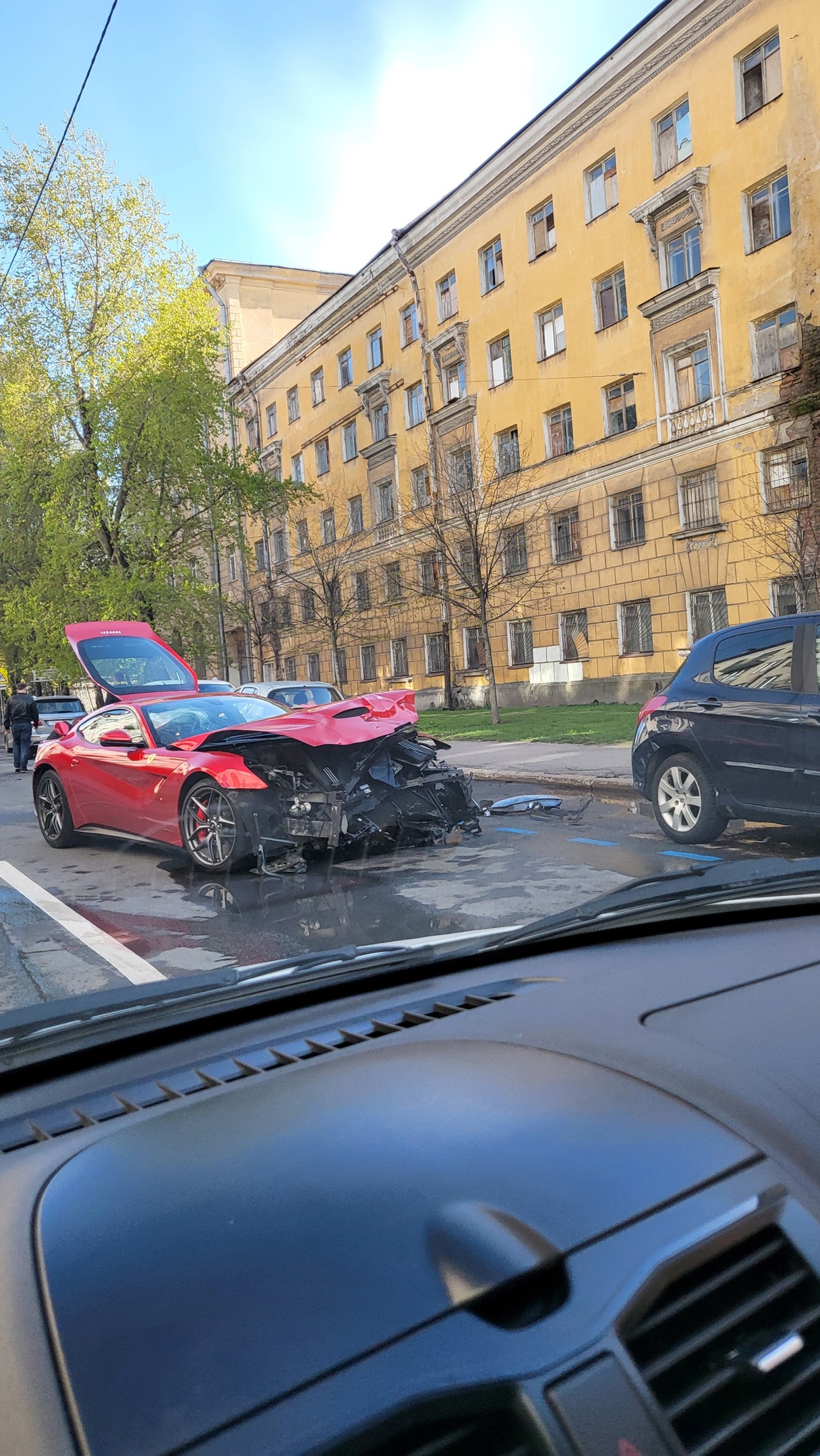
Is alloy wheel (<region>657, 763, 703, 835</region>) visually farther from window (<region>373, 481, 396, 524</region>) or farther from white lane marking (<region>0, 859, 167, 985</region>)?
window (<region>373, 481, 396, 524</region>)

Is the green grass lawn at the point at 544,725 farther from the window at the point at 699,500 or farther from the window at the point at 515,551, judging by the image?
the window at the point at 699,500

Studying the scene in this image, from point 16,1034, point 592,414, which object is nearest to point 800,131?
point 592,414

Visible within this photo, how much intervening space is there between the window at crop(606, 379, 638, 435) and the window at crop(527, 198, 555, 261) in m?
4.88

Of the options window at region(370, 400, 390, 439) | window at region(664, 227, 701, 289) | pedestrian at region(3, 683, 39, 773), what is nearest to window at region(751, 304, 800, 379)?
window at region(664, 227, 701, 289)

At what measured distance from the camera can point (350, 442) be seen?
3772 centimetres

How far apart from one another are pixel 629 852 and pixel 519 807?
246 cm

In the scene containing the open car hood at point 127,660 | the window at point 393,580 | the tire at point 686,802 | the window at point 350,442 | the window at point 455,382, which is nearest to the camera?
the tire at point 686,802

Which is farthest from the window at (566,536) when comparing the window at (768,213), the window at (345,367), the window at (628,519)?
the window at (345,367)

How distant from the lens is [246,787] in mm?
7133

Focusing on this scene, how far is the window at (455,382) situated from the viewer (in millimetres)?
30812

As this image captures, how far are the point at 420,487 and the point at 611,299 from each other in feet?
30.6

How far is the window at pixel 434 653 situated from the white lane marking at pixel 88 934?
25.3 metres

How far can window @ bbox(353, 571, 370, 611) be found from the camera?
35688 mm

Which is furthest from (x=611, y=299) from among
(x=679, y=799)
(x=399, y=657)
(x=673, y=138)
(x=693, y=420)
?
→ (x=679, y=799)
